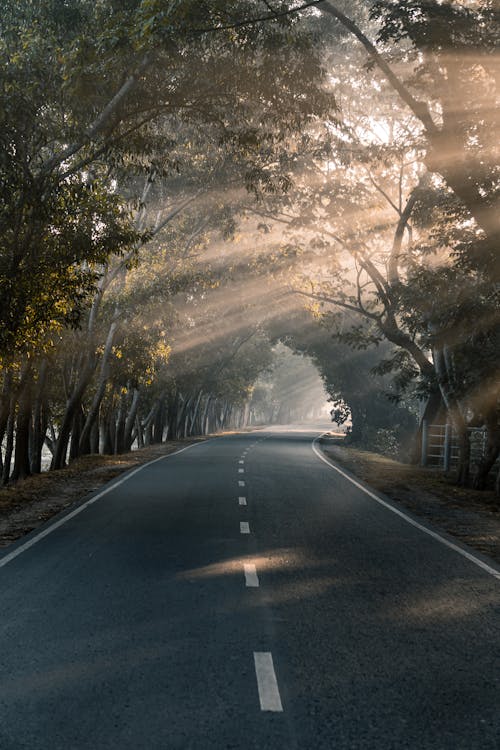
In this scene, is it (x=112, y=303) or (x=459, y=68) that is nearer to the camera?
(x=459, y=68)

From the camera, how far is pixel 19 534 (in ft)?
41.1

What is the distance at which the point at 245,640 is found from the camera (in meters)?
6.64

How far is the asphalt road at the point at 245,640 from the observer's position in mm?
4824

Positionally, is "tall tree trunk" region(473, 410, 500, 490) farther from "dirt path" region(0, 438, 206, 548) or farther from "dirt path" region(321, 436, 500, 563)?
"dirt path" region(0, 438, 206, 548)

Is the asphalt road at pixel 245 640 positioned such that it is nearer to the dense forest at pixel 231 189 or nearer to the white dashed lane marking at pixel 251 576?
the white dashed lane marking at pixel 251 576

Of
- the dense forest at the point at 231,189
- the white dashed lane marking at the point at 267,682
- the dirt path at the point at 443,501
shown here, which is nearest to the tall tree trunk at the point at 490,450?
the dense forest at the point at 231,189

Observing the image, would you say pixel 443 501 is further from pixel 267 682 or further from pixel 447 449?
pixel 267 682

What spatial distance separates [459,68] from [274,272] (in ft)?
62.5

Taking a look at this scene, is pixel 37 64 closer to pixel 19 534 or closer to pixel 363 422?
pixel 19 534

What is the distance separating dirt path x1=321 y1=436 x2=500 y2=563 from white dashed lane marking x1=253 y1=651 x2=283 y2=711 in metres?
5.74

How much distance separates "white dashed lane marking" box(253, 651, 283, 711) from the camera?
17.0ft

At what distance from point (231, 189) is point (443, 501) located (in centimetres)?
1300

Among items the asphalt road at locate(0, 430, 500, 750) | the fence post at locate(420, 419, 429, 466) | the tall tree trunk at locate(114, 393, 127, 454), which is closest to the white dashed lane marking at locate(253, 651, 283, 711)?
the asphalt road at locate(0, 430, 500, 750)

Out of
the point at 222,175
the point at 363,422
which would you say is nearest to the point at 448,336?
the point at 222,175
